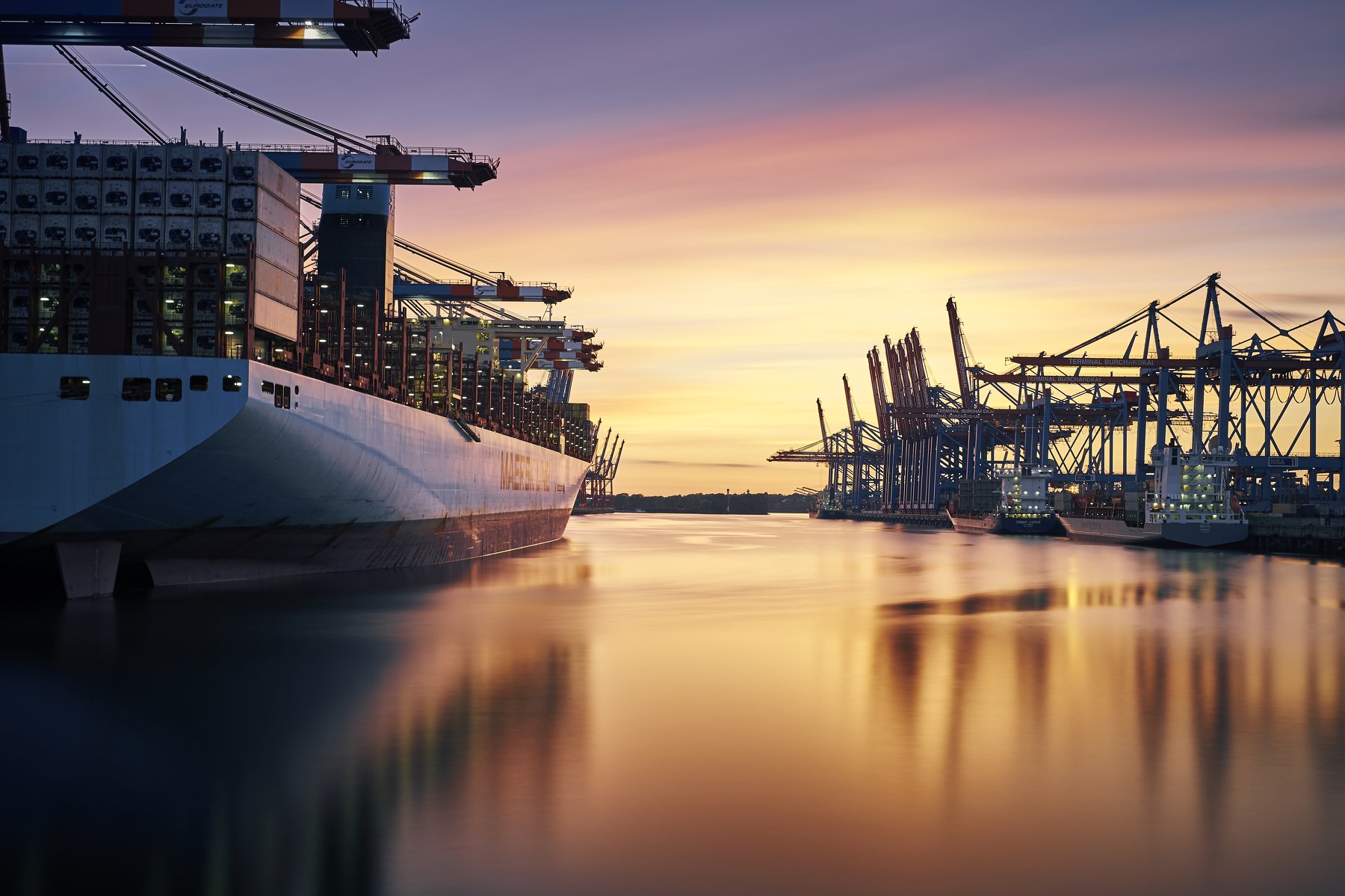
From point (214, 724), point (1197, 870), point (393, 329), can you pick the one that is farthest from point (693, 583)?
point (1197, 870)

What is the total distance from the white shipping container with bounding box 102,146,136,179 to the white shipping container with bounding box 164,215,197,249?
1.51 metres

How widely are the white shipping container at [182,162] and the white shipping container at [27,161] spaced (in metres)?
3.03

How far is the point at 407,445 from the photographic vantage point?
3766 centimetres

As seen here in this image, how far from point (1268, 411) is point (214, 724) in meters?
85.3

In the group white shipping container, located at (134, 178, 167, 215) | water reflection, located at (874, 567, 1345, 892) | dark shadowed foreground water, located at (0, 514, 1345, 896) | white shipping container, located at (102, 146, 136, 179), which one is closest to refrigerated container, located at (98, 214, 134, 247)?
white shipping container, located at (134, 178, 167, 215)

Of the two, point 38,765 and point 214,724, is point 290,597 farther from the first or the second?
point 38,765

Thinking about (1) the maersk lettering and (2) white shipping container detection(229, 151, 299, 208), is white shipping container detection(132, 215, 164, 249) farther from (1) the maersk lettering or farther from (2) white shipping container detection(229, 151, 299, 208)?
(1) the maersk lettering

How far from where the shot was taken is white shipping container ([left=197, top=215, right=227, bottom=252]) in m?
27.1

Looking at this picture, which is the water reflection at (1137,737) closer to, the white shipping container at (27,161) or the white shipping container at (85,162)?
the white shipping container at (85,162)

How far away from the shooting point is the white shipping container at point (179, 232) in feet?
88.3

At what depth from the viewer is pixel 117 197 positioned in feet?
87.9

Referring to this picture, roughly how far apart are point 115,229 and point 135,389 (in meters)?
4.30

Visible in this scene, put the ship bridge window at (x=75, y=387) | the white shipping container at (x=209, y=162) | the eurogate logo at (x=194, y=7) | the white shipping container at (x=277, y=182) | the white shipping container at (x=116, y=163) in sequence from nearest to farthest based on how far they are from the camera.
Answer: the ship bridge window at (x=75, y=387) < the white shipping container at (x=116, y=163) < the white shipping container at (x=209, y=162) < the white shipping container at (x=277, y=182) < the eurogate logo at (x=194, y=7)

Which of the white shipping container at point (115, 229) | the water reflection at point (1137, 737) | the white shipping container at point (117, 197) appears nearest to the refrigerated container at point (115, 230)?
the white shipping container at point (115, 229)
